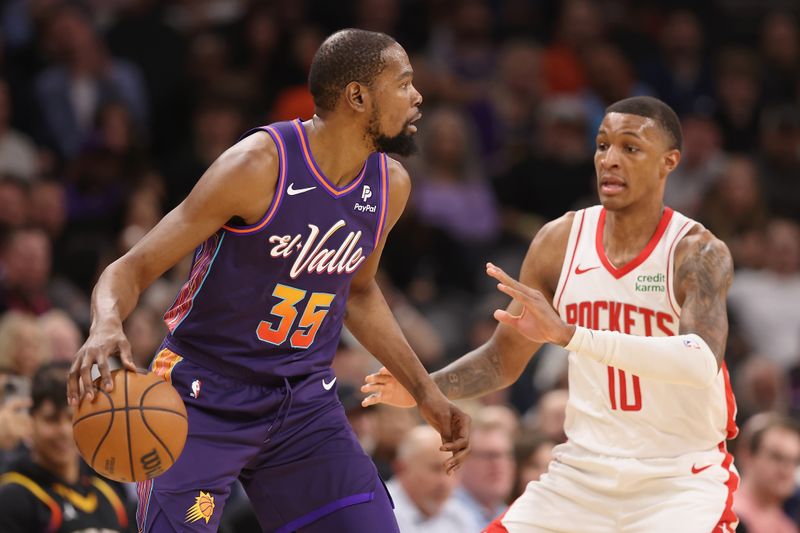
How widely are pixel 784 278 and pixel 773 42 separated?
353cm

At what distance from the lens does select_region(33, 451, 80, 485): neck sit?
6730 mm

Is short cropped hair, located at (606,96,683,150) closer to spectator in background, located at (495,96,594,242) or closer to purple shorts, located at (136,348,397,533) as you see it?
purple shorts, located at (136,348,397,533)

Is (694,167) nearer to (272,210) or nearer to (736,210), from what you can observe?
(736,210)

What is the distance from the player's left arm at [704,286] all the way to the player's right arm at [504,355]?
1.88 feet

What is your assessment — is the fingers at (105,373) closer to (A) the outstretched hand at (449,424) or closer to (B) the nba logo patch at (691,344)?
(A) the outstretched hand at (449,424)

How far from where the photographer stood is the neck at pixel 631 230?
5621 millimetres

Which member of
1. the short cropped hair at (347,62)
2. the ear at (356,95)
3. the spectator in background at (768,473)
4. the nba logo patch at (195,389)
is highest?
the short cropped hair at (347,62)

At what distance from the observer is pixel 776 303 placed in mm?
11578

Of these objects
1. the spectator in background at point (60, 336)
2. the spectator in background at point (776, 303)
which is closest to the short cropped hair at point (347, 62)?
the spectator in background at point (60, 336)

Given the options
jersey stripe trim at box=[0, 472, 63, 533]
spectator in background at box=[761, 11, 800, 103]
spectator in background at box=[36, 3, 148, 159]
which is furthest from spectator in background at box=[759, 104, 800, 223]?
jersey stripe trim at box=[0, 472, 63, 533]

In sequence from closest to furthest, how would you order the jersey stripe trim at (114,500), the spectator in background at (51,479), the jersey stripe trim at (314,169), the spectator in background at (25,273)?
the jersey stripe trim at (314,169)
the spectator in background at (51,479)
the jersey stripe trim at (114,500)
the spectator in background at (25,273)

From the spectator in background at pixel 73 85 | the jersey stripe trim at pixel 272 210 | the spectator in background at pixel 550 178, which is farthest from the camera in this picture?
the spectator in background at pixel 550 178

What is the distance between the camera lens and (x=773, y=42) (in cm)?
1406

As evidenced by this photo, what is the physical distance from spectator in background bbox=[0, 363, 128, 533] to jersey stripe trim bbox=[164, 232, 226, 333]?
169 centimetres
